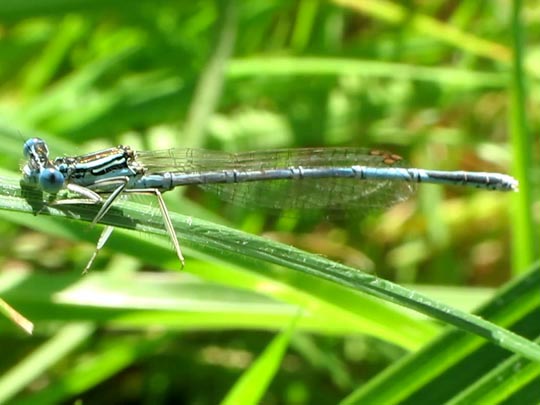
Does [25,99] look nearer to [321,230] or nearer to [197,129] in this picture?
[197,129]

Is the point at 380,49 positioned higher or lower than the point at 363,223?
higher

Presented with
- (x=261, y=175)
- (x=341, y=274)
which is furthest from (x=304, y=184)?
(x=341, y=274)

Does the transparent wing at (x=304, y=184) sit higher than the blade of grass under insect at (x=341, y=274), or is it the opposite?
the transparent wing at (x=304, y=184)

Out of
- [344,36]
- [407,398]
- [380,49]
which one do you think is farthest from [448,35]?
[407,398]

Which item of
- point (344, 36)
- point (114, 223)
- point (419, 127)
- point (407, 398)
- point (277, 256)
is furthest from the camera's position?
point (344, 36)

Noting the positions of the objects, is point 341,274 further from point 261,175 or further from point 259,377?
point 261,175

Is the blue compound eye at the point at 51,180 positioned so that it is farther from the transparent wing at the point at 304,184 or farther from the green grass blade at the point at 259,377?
the green grass blade at the point at 259,377

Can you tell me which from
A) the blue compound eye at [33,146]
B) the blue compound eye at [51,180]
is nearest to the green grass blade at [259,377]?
the blue compound eye at [51,180]

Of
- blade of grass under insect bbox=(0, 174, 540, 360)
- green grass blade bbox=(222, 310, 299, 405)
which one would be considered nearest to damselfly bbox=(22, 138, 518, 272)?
blade of grass under insect bbox=(0, 174, 540, 360)
